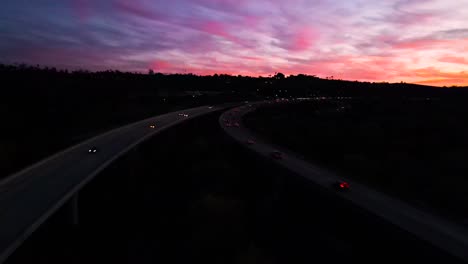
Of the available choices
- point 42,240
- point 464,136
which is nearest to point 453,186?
point 464,136

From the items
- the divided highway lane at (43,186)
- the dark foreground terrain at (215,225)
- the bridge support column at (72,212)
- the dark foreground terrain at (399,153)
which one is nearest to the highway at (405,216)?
the dark foreground terrain at (215,225)

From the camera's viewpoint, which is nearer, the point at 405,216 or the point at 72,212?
the point at 405,216

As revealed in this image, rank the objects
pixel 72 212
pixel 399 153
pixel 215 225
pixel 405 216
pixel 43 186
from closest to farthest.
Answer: pixel 405 216, pixel 72 212, pixel 215 225, pixel 43 186, pixel 399 153

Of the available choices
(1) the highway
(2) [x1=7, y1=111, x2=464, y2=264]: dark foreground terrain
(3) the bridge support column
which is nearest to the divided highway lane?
(3) the bridge support column

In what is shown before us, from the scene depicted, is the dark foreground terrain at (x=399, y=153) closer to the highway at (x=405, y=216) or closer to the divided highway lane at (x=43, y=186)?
the highway at (x=405, y=216)

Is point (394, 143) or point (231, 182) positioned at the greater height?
point (394, 143)

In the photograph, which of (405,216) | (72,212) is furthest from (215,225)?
(405,216)

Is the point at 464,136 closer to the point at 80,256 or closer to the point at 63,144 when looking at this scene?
the point at 80,256

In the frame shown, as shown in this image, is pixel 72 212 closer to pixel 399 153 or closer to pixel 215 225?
pixel 215 225
